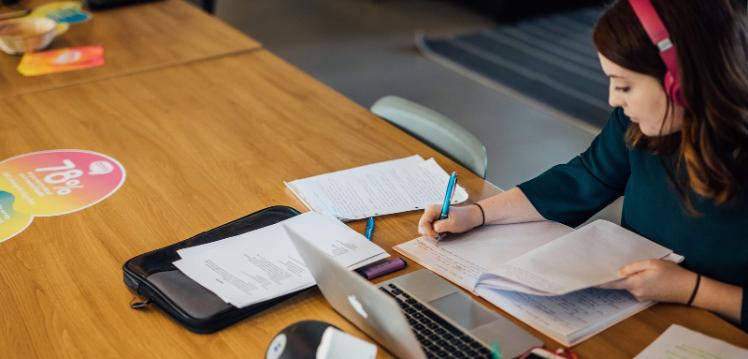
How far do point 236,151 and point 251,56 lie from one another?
613 mm

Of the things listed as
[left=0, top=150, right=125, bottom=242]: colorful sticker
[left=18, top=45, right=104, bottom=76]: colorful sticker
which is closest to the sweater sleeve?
[left=0, top=150, right=125, bottom=242]: colorful sticker

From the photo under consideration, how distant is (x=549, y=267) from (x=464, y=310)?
165mm

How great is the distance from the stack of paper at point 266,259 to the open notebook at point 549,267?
10 centimetres

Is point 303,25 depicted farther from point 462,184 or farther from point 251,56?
point 462,184

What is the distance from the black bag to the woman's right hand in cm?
30

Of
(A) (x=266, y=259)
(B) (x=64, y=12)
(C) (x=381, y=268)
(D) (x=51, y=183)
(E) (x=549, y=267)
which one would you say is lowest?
(E) (x=549, y=267)

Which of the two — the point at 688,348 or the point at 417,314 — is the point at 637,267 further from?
the point at 417,314

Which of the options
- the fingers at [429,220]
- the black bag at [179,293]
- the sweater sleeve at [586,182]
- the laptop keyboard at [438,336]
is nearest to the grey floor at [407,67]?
the sweater sleeve at [586,182]

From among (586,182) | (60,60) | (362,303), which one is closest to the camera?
(362,303)

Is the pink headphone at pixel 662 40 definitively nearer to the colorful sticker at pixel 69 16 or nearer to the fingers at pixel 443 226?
the fingers at pixel 443 226

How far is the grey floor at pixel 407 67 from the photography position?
353 cm

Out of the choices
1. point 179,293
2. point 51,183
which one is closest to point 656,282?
point 179,293

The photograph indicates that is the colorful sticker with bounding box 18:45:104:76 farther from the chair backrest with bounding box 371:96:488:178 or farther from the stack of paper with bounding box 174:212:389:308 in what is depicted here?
the stack of paper with bounding box 174:212:389:308

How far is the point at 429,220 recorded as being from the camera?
149 cm
